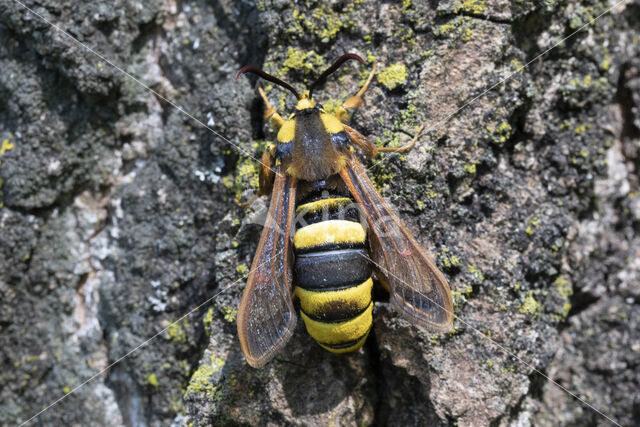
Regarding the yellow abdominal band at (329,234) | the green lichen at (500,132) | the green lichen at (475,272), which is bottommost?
the green lichen at (475,272)

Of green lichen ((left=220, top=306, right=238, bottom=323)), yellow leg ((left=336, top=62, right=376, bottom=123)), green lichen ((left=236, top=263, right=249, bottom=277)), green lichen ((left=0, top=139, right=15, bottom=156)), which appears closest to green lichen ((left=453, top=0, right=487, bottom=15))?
yellow leg ((left=336, top=62, right=376, bottom=123))

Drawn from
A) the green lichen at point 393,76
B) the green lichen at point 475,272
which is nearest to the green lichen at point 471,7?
the green lichen at point 393,76

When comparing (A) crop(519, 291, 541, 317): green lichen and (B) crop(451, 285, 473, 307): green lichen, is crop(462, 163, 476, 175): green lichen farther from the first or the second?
(A) crop(519, 291, 541, 317): green lichen

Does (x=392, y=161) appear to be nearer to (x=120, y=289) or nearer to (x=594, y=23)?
(x=594, y=23)

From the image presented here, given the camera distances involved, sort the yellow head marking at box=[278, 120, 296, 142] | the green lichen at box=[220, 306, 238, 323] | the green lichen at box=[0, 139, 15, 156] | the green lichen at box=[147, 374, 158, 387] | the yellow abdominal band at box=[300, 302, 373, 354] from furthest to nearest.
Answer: the green lichen at box=[0, 139, 15, 156], the green lichen at box=[147, 374, 158, 387], the yellow head marking at box=[278, 120, 296, 142], the green lichen at box=[220, 306, 238, 323], the yellow abdominal band at box=[300, 302, 373, 354]

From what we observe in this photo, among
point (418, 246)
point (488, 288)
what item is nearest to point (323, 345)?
point (418, 246)

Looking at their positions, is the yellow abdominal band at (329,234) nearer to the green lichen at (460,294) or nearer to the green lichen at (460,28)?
the green lichen at (460,294)

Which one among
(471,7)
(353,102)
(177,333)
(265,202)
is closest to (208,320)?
(177,333)

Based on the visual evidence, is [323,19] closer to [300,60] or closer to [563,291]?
[300,60]
